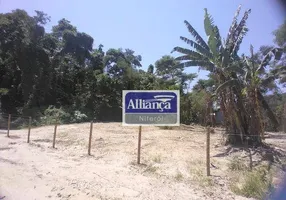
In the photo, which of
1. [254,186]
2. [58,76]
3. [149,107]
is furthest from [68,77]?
[254,186]

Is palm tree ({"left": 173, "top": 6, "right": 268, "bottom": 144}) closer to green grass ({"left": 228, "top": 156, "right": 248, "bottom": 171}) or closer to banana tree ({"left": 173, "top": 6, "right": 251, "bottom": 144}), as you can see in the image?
banana tree ({"left": 173, "top": 6, "right": 251, "bottom": 144})

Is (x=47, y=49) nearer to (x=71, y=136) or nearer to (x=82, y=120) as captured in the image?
(x=82, y=120)

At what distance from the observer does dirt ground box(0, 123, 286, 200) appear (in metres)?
8.14

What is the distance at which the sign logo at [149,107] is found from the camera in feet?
40.9

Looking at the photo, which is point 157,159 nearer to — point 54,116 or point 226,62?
point 226,62

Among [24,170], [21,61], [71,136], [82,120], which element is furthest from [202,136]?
[21,61]

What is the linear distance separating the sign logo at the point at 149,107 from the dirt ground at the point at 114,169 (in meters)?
1.22

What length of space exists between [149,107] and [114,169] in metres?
3.05

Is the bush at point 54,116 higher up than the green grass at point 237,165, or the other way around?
the bush at point 54,116

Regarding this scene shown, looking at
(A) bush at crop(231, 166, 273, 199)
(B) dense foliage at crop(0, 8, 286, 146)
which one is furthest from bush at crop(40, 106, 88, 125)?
(A) bush at crop(231, 166, 273, 199)

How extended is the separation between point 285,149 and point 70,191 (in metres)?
8.63

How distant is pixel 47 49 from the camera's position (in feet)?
107

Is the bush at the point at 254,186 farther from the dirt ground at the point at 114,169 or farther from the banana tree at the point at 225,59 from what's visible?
the banana tree at the point at 225,59

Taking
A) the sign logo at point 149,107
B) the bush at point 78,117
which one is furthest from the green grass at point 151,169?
the bush at point 78,117
